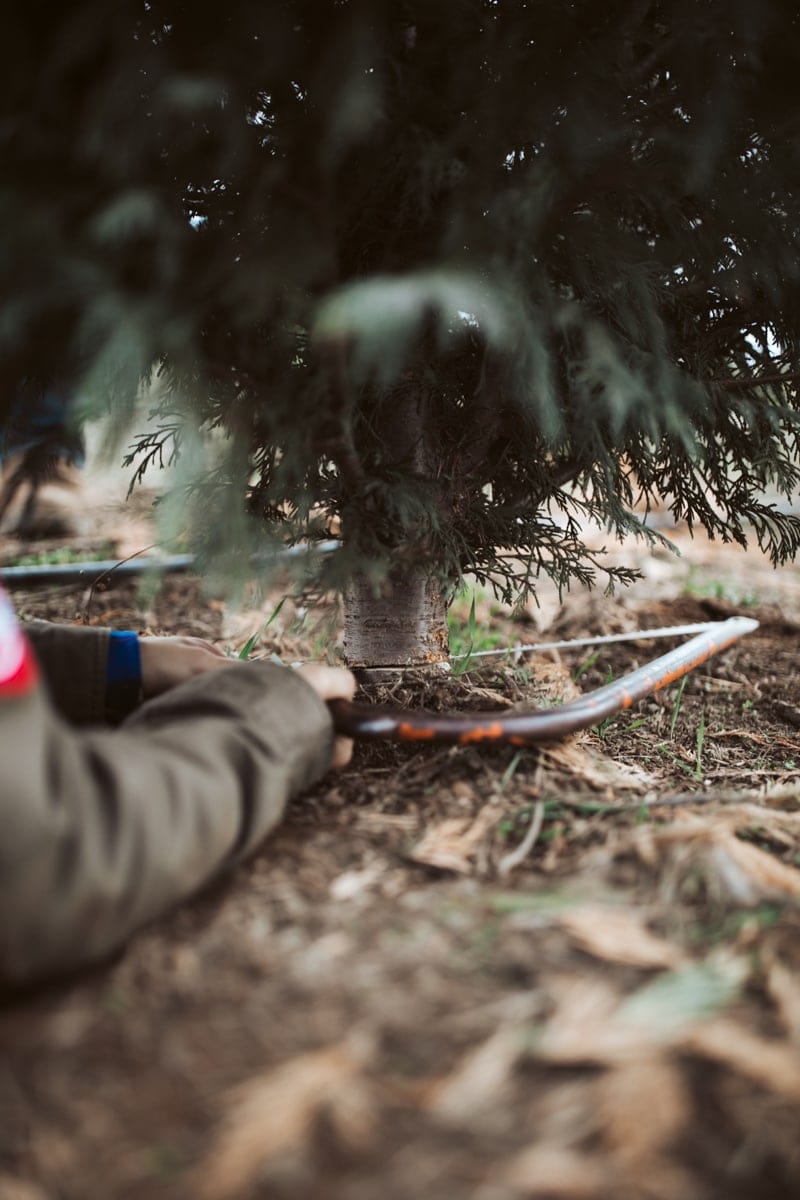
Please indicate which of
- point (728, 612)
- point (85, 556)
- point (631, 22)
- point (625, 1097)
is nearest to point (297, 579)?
point (625, 1097)

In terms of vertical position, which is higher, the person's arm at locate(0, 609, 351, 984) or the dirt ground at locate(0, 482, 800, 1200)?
the person's arm at locate(0, 609, 351, 984)

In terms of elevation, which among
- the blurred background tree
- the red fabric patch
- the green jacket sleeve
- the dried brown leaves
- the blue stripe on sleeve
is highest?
the blurred background tree

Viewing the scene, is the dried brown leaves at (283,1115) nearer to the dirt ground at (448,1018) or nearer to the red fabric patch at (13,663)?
the dirt ground at (448,1018)

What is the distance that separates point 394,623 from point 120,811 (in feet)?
4.56

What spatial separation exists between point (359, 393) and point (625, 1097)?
5.21 feet

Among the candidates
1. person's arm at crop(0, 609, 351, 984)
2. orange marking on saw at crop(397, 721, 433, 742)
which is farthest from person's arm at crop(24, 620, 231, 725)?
orange marking on saw at crop(397, 721, 433, 742)

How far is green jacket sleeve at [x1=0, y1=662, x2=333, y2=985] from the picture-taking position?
1084 mm

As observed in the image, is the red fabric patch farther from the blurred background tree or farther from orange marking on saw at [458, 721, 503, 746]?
orange marking on saw at [458, 721, 503, 746]

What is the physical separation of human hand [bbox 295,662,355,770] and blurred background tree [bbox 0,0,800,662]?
0.22 metres

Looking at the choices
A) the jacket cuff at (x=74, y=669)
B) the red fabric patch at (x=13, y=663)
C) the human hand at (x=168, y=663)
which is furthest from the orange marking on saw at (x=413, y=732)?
the red fabric patch at (x=13, y=663)

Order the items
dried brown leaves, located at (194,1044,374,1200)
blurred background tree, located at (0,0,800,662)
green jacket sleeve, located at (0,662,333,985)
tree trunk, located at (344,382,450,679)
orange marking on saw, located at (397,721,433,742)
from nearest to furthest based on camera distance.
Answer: dried brown leaves, located at (194,1044,374,1200)
green jacket sleeve, located at (0,662,333,985)
blurred background tree, located at (0,0,800,662)
orange marking on saw, located at (397,721,433,742)
tree trunk, located at (344,382,450,679)

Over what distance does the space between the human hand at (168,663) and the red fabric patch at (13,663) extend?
0.84 meters

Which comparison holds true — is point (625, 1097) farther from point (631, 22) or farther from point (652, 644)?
point (652, 644)

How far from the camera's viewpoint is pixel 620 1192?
0.90 m
